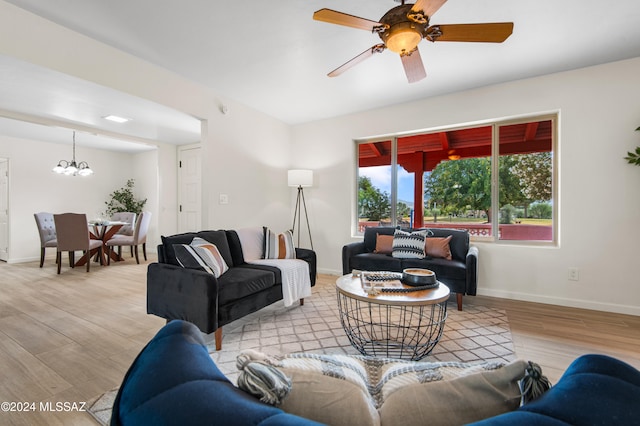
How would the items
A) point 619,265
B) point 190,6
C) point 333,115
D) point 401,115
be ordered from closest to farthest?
point 190,6 → point 619,265 → point 401,115 → point 333,115

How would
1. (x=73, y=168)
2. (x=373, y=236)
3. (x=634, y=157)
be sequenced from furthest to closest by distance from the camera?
(x=73, y=168)
(x=373, y=236)
(x=634, y=157)

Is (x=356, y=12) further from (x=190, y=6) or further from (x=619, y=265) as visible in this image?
(x=619, y=265)

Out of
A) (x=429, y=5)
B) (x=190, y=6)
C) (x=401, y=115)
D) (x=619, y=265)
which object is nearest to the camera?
(x=429, y=5)

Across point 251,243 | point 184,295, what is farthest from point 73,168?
point 184,295

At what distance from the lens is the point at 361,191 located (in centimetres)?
468

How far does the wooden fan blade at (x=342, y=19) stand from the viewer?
1663 mm

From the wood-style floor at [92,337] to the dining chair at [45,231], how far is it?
1270mm

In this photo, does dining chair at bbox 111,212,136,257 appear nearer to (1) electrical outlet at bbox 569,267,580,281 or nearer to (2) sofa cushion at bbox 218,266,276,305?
(2) sofa cushion at bbox 218,266,276,305

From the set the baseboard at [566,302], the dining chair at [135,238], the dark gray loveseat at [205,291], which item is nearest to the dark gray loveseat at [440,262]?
the baseboard at [566,302]

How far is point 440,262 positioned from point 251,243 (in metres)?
2.11

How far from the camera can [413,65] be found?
2.22 m

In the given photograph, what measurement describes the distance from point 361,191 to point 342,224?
0.63 m

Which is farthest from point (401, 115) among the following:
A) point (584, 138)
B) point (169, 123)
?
point (169, 123)

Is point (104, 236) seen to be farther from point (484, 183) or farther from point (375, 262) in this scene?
point (484, 183)
